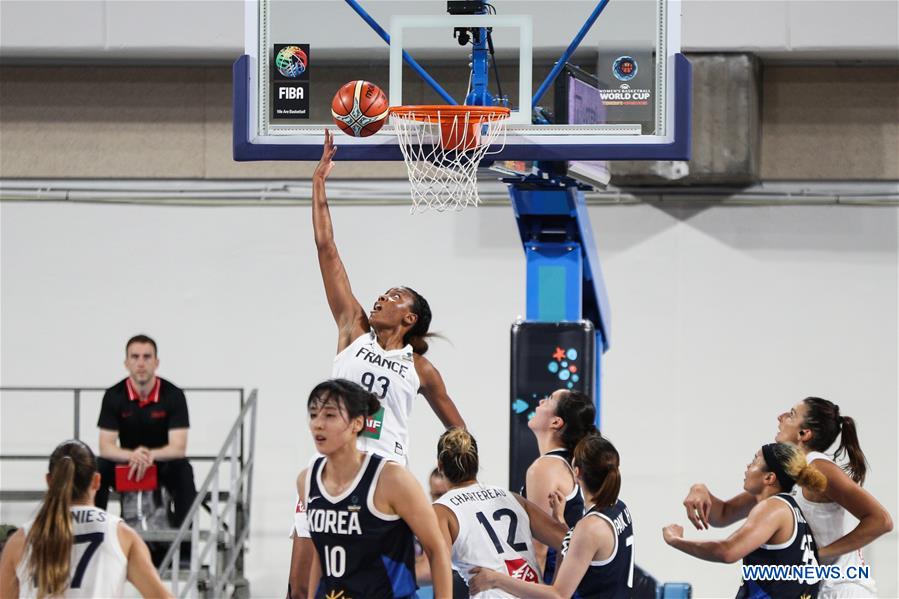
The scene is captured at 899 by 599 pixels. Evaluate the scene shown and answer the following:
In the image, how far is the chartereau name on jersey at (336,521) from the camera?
165 inches

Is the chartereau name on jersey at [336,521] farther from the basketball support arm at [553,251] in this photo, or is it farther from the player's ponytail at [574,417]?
the basketball support arm at [553,251]

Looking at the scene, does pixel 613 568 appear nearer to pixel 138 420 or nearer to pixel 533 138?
pixel 533 138

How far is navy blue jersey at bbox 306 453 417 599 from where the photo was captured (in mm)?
Result: 4188

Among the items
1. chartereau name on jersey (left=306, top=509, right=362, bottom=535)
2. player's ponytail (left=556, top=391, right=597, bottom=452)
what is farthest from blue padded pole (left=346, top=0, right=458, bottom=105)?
chartereau name on jersey (left=306, top=509, right=362, bottom=535)

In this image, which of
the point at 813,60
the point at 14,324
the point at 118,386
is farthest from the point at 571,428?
the point at 14,324

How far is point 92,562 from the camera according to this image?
4.25 meters

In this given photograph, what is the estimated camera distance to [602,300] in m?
7.91

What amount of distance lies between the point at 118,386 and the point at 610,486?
16.1 feet

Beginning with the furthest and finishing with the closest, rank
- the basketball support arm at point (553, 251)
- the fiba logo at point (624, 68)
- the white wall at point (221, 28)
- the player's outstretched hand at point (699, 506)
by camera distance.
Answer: the white wall at point (221, 28), the basketball support arm at point (553, 251), the fiba logo at point (624, 68), the player's outstretched hand at point (699, 506)

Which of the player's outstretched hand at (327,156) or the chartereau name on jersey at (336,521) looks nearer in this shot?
the chartereau name on jersey at (336,521)

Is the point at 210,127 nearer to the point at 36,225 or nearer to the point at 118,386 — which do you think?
the point at 36,225

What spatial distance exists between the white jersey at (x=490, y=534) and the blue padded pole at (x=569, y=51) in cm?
219

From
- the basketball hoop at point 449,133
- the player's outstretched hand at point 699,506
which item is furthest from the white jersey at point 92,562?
the player's outstretched hand at point 699,506

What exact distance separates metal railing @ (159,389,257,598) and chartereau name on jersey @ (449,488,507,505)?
11.1ft
